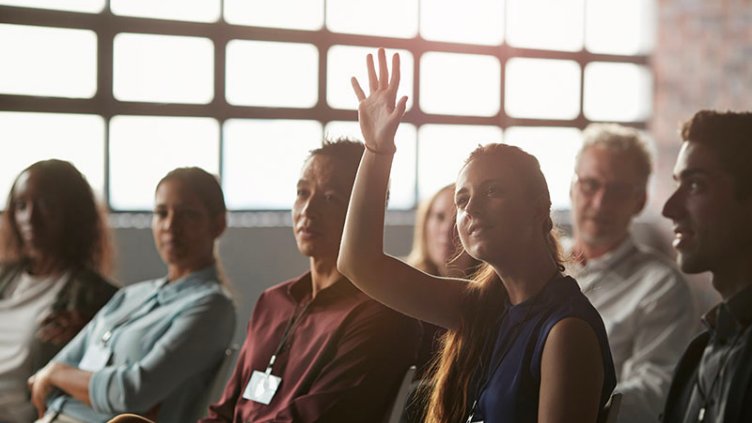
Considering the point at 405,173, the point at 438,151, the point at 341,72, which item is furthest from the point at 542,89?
the point at 341,72

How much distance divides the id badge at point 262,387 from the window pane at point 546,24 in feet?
16.2

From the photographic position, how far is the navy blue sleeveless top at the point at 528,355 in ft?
4.84

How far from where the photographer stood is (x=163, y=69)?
577cm

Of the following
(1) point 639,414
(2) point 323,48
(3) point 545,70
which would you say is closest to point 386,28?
(2) point 323,48

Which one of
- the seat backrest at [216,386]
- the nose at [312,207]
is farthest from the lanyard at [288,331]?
the seat backrest at [216,386]

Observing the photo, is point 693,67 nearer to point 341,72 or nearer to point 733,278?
point 341,72

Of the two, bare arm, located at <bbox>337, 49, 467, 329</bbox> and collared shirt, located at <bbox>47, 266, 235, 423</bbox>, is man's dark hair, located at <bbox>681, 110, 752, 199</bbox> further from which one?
collared shirt, located at <bbox>47, 266, 235, 423</bbox>

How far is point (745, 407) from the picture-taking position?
5.80 ft

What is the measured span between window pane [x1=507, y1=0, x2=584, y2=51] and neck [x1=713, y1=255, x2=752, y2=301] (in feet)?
16.2

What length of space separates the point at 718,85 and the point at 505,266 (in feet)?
18.3

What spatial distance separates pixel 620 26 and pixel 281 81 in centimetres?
268

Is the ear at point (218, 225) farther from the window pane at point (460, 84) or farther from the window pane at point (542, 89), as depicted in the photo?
the window pane at point (542, 89)

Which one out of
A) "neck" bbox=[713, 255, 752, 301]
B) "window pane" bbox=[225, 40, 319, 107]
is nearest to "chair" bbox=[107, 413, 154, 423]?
"neck" bbox=[713, 255, 752, 301]

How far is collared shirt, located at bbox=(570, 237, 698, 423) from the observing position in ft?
9.81
